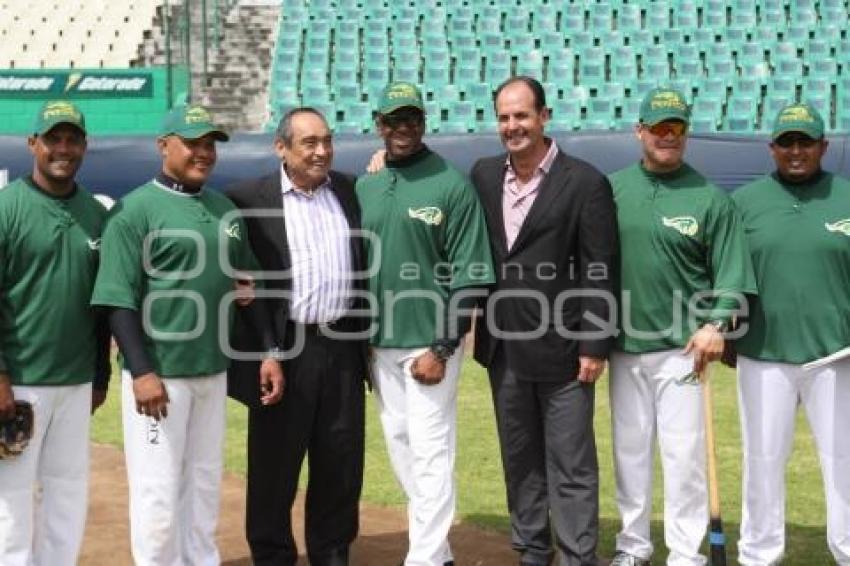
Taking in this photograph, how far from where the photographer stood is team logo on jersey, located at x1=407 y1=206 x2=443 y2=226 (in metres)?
5.93

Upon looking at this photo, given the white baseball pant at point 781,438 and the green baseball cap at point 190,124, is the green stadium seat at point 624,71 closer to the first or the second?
the white baseball pant at point 781,438

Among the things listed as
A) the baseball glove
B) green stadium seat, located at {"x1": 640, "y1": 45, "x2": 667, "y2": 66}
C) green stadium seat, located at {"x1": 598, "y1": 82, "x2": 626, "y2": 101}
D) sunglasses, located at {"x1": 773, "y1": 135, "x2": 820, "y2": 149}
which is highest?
green stadium seat, located at {"x1": 640, "y1": 45, "x2": 667, "y2": 66}

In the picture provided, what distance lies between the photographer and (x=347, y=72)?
20.0 meters

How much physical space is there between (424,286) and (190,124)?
127 centimetres

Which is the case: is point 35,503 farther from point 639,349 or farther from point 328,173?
point 639,349

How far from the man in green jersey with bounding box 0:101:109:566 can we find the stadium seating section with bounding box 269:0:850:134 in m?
12.6

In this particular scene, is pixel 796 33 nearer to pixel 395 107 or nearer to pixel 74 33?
pixel 74 33

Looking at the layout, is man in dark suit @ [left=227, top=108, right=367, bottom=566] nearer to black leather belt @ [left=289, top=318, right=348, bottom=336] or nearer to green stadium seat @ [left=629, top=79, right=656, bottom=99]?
black leather belt @ [left=289, top=318, right=348, bottom=336]

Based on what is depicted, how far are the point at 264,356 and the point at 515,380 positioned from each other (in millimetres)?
1151

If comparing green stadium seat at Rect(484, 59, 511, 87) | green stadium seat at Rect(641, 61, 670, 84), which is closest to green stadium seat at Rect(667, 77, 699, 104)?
green stadium seat at Rect(641, 61, 670, 84)

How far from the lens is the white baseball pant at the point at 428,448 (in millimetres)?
5965

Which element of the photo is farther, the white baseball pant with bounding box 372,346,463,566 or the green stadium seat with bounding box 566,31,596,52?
the green stadium seat with bounding box 566,31,596,52

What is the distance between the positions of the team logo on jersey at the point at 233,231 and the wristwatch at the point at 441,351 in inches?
38.9

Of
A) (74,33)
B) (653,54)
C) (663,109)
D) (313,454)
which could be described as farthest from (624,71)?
(313,454)
